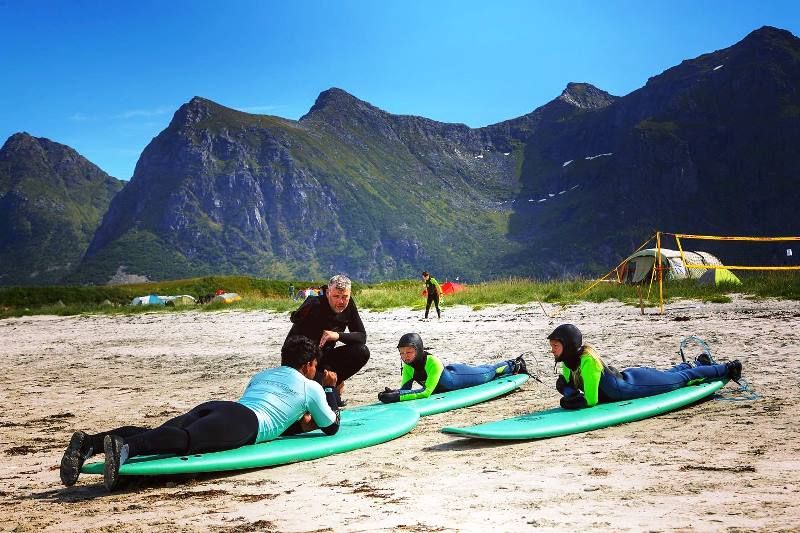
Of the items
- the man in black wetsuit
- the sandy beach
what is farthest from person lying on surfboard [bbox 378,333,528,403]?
the man in black wetsuit

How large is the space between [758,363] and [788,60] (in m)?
219

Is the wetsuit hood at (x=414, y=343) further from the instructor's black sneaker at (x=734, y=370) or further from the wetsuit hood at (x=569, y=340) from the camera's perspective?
the instructor's black sneaker at (x=734, y=370)

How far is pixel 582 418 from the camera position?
7137mm

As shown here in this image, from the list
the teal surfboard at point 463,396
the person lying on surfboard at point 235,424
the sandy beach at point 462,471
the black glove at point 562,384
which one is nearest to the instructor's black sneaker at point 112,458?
the person lying on surfboard at point 235,424

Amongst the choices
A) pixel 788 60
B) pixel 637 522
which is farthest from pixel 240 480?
pixel 788 60

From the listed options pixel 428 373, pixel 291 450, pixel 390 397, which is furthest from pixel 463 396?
pixel 291 450

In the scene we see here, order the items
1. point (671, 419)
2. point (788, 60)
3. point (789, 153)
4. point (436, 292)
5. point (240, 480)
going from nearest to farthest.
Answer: point (240, 480)
point (671, 419)
point (436, 292)
point (789, 153)
point (788, 60)

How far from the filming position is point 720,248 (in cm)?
15012

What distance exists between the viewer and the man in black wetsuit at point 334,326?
322 inches

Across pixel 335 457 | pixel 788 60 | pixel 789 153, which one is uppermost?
pixel 788 60

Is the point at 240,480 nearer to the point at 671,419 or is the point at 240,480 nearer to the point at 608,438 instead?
the point at 608,438

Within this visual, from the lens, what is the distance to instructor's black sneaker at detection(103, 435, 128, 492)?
5.24m

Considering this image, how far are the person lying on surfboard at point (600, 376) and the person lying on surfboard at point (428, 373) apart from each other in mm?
1738

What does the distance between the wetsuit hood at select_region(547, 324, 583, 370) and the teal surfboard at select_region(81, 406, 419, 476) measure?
1.65 metres
